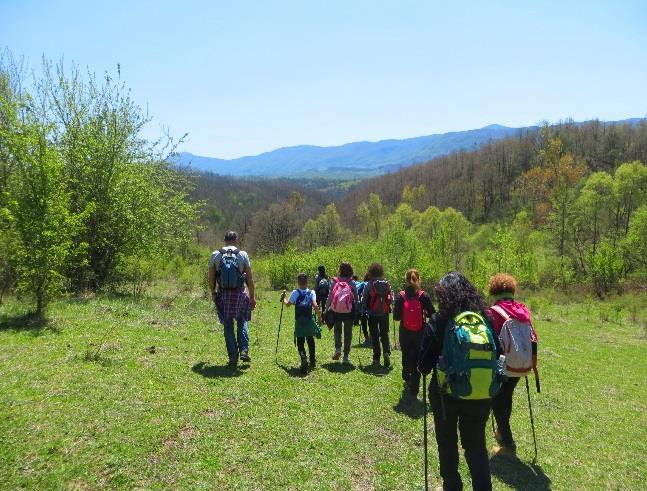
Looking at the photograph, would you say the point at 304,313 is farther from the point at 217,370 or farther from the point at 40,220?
the point at 40,220

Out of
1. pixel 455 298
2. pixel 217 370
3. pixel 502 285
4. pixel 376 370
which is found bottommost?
pixel 376 370

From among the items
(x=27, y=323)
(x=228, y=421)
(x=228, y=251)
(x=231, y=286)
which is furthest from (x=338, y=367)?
(x=27, y=323)

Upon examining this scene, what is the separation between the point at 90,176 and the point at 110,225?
214 cm

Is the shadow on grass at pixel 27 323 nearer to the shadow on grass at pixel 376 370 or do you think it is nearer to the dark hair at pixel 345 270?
the dark hair at pixel 345 270

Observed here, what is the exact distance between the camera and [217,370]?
28.0ft

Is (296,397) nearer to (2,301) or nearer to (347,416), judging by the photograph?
(347,416)

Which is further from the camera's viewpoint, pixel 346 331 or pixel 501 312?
pixel 346 331

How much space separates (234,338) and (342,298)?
2573mm

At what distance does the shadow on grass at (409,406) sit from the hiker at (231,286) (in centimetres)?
327

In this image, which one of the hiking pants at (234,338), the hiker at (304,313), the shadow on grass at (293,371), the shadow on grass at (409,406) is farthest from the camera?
the hiker at (304,313)

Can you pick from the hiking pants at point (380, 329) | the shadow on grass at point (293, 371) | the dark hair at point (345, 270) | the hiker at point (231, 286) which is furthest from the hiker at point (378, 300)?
the hiker at point (231, 286)

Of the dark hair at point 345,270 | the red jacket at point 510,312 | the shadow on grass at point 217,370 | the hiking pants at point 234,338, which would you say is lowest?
the shadow on grass at point 217,370

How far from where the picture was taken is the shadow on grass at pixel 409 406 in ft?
24.6

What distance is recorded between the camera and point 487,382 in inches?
169
